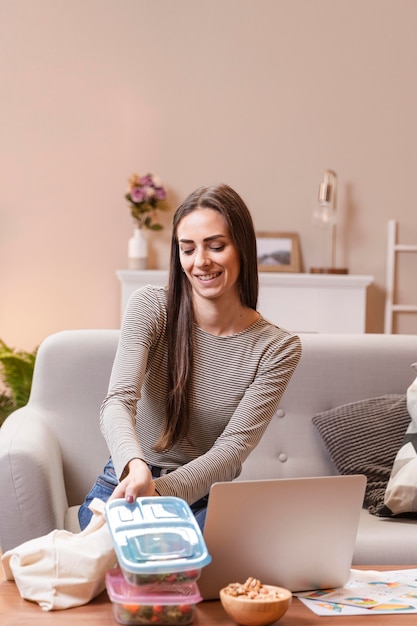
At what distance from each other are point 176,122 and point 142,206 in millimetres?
519

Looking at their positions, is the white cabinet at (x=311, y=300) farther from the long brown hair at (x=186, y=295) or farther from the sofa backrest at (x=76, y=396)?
the long brown hair at (x=186, y=295)

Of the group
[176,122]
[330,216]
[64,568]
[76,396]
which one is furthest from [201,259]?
[176,122]

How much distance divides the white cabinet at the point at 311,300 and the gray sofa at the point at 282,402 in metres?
1.87

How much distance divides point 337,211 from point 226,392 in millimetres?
3087

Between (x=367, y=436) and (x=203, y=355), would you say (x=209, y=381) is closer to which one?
(x=203, y=355)

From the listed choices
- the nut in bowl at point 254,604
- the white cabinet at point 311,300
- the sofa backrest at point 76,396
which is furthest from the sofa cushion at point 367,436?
the white cabinet at point 311,300

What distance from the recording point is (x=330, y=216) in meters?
4.64

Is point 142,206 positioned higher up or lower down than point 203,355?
higher up

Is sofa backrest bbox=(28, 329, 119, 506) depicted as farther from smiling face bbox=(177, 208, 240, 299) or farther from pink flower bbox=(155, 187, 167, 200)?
pink flower bbox=(155, 187, 167, 200)

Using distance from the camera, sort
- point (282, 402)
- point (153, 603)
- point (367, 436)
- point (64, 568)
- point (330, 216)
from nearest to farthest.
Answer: point (153, 603), point (64, 568), point (367, 436), point (282, 402), point (330, 216)

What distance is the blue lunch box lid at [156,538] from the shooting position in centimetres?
113

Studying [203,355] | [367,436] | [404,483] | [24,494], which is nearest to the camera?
[203,355]

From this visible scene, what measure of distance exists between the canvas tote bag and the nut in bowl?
0.61 feet

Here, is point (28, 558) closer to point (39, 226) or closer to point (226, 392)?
point (226, 392)
